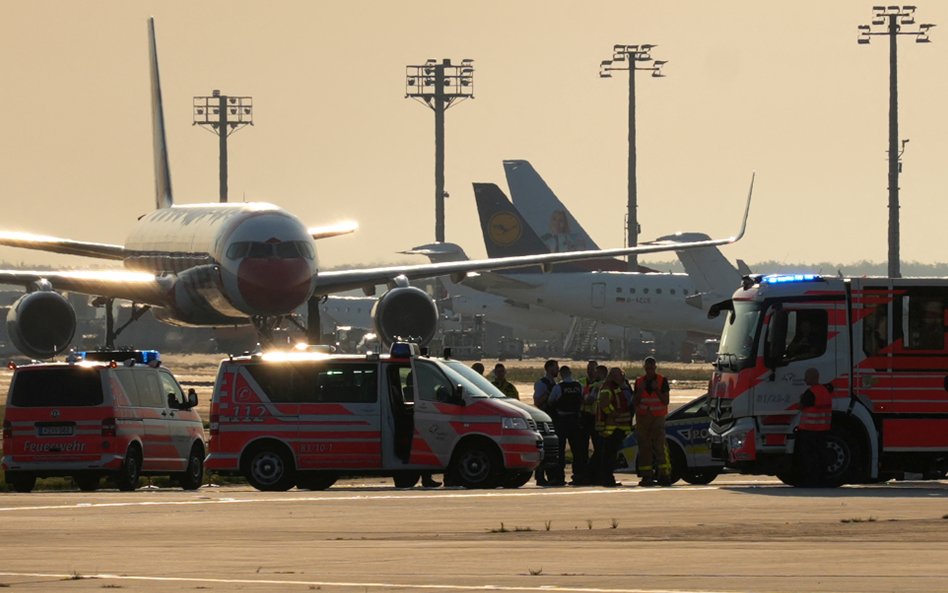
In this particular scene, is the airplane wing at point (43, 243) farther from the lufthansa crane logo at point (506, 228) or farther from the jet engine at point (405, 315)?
the lufthansa crane logo at point (506, 228)

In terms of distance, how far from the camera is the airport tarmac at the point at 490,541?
42.6 ft

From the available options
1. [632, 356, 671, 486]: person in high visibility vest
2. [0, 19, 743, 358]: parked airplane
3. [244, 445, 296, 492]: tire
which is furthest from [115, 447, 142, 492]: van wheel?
[0, 19, 743, 358]: parked airplane

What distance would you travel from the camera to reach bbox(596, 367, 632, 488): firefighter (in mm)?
26500

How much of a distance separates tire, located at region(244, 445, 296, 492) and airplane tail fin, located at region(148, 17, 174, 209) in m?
32.1

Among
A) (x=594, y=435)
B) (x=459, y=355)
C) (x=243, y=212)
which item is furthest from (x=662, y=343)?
(x=594, y=435)

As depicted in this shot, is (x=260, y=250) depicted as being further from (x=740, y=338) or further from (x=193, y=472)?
(x=740, y=338)

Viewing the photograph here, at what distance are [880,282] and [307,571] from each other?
41.4 feet

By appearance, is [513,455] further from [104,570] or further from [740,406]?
[104,570]

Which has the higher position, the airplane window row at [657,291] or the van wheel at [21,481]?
the airplane window row at [657,291]

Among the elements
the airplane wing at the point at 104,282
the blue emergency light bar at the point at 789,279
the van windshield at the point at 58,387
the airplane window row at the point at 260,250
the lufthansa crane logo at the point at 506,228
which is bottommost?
the van windshield at the point at 58,387

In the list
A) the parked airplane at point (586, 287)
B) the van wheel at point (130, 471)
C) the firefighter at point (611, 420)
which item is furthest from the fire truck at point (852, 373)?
the parked airplane at point (586, 287)

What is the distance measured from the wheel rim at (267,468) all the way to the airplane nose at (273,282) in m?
17.6

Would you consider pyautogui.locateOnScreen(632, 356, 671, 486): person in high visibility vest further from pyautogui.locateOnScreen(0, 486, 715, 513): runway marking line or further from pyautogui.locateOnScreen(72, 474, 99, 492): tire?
pyautogui.locateOnScreen(72, 474, 99, 492): tire

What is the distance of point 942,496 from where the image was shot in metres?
21.8
